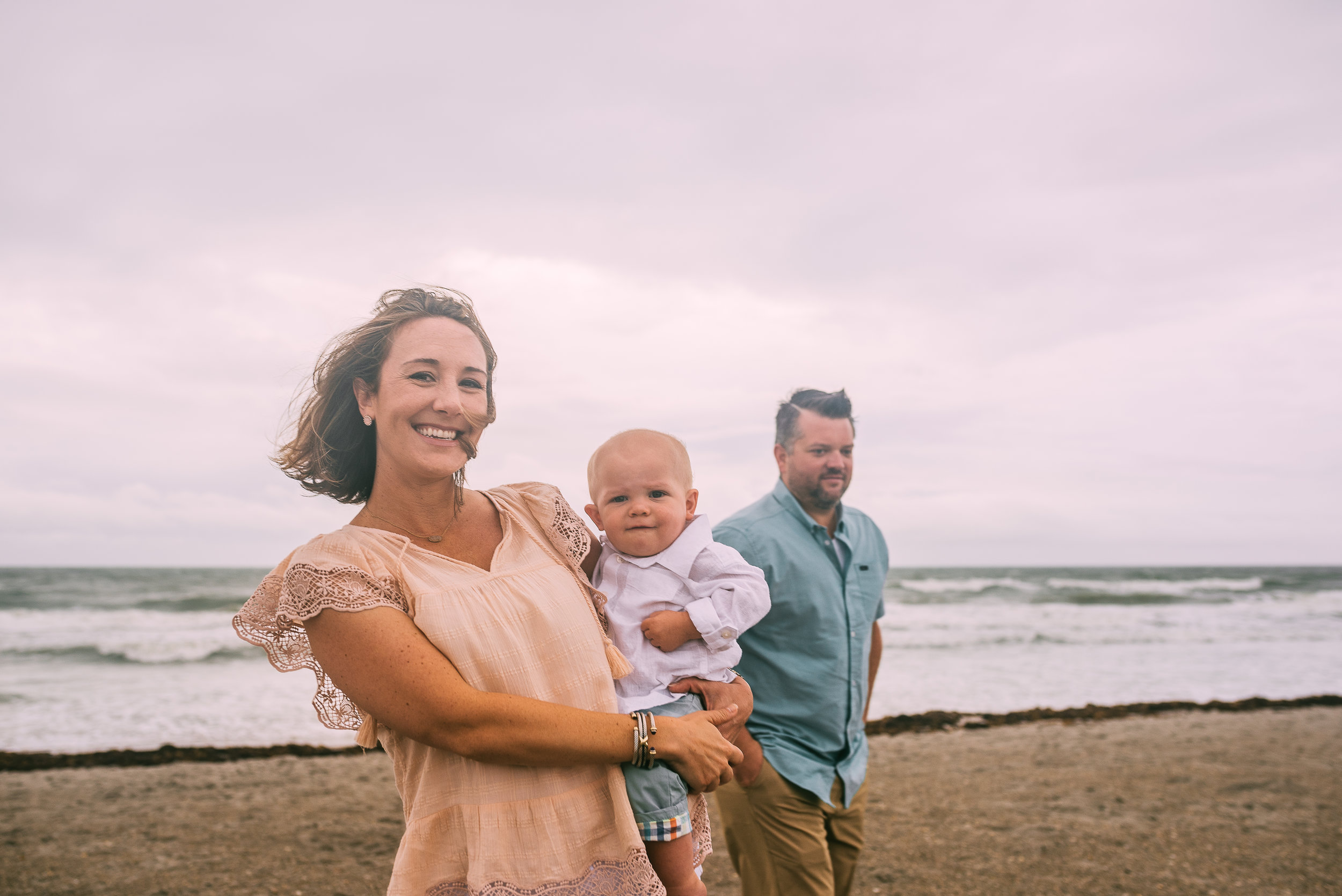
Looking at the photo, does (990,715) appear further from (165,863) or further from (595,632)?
(595,632)

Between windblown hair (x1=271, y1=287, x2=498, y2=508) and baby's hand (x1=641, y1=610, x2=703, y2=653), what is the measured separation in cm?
56

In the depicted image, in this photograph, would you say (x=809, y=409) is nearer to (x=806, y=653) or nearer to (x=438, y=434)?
(x=806, y=653)

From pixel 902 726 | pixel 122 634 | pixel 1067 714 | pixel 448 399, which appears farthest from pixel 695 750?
pixel 122 634

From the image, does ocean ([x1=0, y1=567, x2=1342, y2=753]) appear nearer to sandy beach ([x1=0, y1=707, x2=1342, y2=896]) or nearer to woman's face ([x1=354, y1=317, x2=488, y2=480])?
sandy beach ([x1=0, y1=707, x2=1342, y2=896])

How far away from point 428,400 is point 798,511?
2338 millimetres

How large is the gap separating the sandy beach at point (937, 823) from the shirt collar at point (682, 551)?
4102mm

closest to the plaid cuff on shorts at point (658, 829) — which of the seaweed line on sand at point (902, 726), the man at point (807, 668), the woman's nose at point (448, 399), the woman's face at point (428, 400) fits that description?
the woman's face at point (428, 400)

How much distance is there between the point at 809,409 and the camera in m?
3.92

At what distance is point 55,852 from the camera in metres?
5.80

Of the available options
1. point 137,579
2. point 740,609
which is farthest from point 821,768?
point 137,579

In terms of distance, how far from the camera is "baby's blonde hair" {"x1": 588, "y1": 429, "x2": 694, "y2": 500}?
2242mm

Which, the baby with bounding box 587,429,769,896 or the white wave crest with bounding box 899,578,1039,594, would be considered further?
the white wave crest with bounding box 899,578,1039,594

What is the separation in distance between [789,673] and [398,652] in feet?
7.55

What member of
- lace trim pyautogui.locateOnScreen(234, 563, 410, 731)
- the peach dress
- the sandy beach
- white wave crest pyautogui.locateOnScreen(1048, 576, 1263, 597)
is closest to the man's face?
the peach dress
